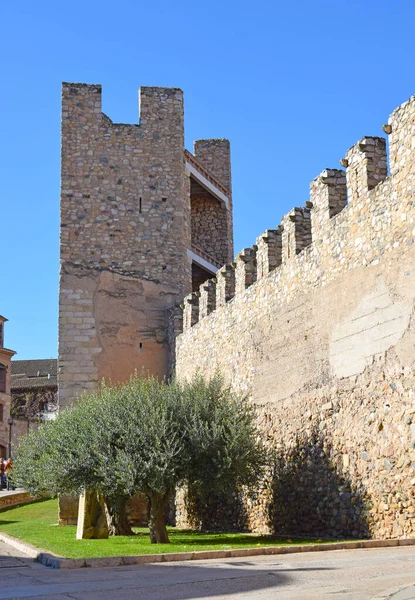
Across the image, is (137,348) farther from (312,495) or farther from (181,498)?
(312,495)

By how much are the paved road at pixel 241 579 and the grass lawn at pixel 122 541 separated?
45.9 inches

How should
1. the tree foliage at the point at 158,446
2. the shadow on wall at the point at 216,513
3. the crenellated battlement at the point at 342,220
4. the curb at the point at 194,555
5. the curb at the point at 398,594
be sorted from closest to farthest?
the curb at the point at 398,594, the curb at the point at 194,555, the crenellated battlement at the point at 342,220, the tree foliage at the point at 158,446, the shadow on wall at the point at 216,513

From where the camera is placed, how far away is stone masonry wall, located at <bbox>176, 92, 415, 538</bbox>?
11.2 meters

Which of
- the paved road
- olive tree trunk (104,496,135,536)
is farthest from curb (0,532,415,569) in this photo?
olive tree trunk (104,496,135,536)

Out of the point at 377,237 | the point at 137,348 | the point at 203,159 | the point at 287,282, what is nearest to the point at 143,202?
the point at 137,348

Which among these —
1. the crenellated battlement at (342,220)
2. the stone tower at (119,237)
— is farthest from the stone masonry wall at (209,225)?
the crenellated battlement at (342,220)

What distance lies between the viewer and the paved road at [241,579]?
6.91 m

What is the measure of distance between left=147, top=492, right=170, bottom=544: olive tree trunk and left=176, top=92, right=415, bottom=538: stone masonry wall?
6.44 feet

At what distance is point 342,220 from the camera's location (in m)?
13.0

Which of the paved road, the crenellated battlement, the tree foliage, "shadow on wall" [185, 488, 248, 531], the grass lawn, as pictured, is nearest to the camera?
the paved road

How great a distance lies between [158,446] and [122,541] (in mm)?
1616

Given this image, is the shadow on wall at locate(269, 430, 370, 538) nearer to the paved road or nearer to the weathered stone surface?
the paved road

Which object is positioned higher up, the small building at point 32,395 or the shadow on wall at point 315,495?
the small building at point 32,395

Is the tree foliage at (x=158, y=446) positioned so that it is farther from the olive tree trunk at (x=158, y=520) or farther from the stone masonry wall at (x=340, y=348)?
the stone masonry wall at (x=340, y=348)
